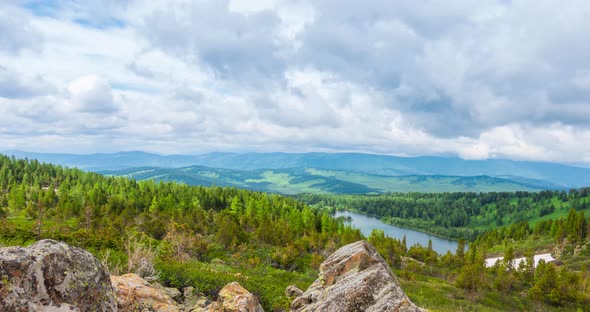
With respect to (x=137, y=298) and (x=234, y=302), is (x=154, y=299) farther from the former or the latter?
(x=234, y=302)

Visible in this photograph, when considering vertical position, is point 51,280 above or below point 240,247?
above

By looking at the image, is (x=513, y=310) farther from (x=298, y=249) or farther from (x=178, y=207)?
(x=178, y=207)

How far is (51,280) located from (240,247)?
177ft

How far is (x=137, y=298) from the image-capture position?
12.6 m

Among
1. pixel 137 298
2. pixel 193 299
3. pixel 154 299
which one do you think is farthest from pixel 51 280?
pixel 193 299

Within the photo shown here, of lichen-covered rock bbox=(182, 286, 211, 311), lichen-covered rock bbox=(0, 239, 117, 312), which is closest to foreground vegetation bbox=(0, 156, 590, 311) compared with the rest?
lichen-covered rock bbox=(182, 286, 211, 311)

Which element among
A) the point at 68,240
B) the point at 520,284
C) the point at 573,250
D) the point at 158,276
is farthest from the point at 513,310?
the point at 573,250

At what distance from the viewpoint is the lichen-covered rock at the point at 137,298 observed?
1200cm

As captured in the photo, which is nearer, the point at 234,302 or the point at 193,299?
the point at 234,302

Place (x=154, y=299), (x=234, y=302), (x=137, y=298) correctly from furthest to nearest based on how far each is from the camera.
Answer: (x=154, y=299) → (x=234, y=302) → (x=137, y=298)

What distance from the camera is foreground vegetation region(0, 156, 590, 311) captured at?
2353 cm

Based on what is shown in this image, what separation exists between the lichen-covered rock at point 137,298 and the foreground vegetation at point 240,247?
147 inches

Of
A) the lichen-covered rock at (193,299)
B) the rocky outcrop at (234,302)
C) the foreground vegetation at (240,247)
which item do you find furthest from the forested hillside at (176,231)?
the rocky outcrop at (234,302)

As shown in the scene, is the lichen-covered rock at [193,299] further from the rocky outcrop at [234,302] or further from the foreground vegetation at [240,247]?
the rocky outcrop at [234,302]
